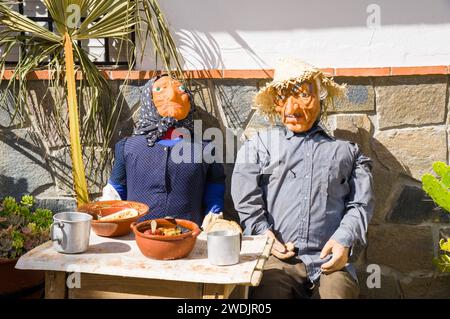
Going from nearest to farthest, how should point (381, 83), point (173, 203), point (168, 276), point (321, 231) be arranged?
point (168, 276), point (321, 231), point (173, 203), point (381, 83)

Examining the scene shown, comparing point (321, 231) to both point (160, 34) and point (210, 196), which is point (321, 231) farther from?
point (160, 34)

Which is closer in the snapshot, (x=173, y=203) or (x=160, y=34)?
(x=173, y=203)

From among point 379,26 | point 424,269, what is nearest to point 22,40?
point 379,26

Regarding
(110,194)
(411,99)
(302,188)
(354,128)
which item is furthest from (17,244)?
(411,99)

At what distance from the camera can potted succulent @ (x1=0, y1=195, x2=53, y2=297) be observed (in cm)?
311

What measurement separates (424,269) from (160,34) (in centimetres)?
213

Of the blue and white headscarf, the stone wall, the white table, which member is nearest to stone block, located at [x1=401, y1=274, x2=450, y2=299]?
the stone wall

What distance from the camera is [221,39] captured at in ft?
11.5

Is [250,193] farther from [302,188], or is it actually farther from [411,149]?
[411,149]

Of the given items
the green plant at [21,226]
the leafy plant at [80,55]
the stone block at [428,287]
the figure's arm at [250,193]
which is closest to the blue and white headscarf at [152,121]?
the leafy plant at [80,55]

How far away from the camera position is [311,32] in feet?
11.4

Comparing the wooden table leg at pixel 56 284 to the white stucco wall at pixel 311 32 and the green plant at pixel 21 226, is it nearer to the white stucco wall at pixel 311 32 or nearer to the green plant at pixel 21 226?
the green plant at pixel 21 226

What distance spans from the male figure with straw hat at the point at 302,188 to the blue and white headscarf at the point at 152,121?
16.2 inches

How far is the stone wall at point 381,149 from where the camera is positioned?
11.3 ft
